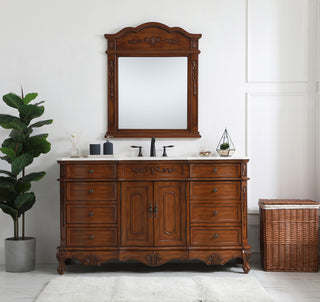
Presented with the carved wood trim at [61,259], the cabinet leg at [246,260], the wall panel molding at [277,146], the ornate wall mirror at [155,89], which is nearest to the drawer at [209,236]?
the cabinet leg at [246,260]

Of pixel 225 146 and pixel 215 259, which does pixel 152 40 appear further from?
pixel 215 259

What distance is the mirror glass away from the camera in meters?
4.17

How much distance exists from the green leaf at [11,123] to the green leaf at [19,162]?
25cm

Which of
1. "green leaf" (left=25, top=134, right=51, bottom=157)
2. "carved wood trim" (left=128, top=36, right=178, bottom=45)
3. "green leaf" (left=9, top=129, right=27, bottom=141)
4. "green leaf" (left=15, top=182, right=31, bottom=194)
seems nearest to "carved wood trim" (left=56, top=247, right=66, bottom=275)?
"green leaf" (left=15, top=182, right=31, bottom=194)

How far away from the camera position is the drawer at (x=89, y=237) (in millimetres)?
3678

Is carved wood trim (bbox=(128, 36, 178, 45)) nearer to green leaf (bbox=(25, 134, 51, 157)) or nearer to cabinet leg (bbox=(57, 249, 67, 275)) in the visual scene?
green leaf (bbox=(25, 134, 51, 157))

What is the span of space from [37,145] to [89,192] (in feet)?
2.07

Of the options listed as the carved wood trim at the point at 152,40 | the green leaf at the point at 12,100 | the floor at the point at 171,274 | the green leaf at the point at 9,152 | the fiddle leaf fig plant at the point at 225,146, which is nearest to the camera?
the floor at the point at 171,274

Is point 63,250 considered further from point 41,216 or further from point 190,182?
point 190,182

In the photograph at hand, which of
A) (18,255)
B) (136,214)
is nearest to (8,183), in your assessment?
(18,255)

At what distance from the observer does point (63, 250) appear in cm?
367

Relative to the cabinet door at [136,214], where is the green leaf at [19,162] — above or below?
above

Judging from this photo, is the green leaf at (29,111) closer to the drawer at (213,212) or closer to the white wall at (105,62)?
the white wall at (105,62)

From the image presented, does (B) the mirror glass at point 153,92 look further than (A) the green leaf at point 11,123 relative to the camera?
Yes
